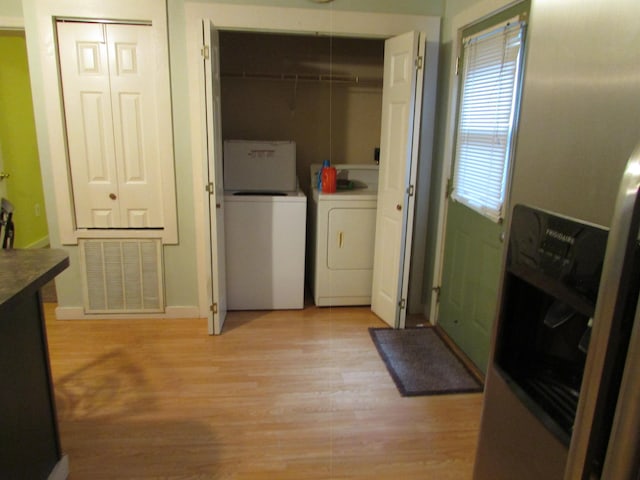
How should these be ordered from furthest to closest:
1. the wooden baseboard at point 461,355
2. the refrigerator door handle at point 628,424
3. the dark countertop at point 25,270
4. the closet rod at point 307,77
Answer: the closet rod at point 307,77, the wooden baseboard at point 461,355, the dark countertop at point 25,270, the refrigerator door handle at point 628,424

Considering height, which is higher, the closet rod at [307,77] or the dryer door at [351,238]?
the closet rod at [307,77]

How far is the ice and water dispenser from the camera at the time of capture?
797mm

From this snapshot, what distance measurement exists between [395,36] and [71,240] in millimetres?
2635

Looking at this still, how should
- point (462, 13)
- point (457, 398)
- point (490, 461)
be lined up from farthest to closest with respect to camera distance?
point (462, 13), point (457, 398), point (490, 461)

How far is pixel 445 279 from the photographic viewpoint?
3.06 m

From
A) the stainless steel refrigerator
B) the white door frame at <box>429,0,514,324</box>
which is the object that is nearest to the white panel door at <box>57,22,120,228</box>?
the white door frame at <box>429,0,514,324</box>

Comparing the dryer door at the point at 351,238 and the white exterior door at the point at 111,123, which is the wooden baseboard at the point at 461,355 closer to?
the dryer door at the point at 351,238

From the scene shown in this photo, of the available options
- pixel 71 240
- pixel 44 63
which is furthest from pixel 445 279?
pixel 44 63

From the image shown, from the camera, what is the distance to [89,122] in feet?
9.62

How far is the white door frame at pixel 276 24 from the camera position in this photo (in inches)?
112

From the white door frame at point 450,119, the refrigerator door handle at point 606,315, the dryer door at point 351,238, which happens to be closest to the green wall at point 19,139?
the dryer door at point 351,238

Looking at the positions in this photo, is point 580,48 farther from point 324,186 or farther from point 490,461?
point 324,186

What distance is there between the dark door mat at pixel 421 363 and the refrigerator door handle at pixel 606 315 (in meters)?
1.79

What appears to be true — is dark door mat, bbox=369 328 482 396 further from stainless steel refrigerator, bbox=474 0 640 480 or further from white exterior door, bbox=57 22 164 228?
white exterior door, bbox=57 22 164 228
